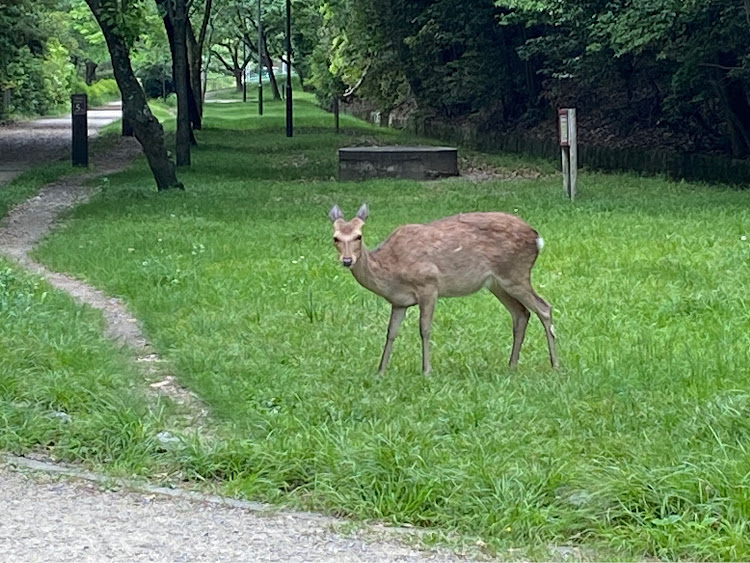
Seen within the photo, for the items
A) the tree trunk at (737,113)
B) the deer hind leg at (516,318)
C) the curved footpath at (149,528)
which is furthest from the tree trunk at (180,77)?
the curved footpath at (149,528)

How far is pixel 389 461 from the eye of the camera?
19.5 feet

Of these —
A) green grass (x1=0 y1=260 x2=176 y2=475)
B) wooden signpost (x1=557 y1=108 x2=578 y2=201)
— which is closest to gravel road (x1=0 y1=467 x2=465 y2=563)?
green grass (x1=0 y1=260 x2=176 y2=475)

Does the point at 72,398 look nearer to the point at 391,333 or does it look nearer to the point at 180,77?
the point at 391,333

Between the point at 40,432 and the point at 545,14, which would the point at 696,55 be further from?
the point at 40,432

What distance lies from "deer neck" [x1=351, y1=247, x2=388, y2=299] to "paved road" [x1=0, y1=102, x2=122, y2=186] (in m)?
16.7

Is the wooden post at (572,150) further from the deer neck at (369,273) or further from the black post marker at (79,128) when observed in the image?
the black post marker at (79,128)

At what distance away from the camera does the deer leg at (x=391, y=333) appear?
8.04 m

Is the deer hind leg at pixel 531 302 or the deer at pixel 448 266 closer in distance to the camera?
the deer at pixel 448 266

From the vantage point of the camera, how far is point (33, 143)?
3659 cm

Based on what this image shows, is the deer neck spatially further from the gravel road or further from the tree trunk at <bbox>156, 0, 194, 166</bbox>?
the tree trunk at <bbox>156, 0, 194, 166</bbox>

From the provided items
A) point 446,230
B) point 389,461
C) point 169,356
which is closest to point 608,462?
point 389,461

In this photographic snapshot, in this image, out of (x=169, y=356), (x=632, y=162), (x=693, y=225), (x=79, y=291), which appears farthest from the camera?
(x=632, y=162)

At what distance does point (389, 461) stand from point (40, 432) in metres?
2.01

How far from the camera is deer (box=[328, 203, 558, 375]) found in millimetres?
7992
